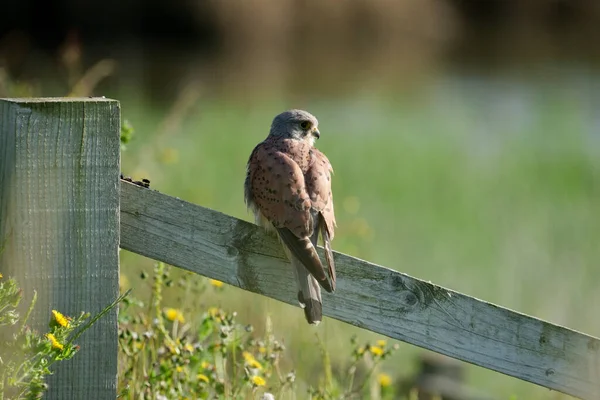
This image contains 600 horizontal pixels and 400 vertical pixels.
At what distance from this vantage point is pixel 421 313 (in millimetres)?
2373

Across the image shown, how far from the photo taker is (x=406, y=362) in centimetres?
575

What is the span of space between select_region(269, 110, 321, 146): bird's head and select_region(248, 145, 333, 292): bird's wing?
37 centimetres

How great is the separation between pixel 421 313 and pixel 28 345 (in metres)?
1.00

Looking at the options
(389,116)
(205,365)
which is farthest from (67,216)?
(389,116)

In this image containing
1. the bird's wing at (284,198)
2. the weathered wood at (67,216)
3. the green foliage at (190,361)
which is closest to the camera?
the weathered wood at (67,216)

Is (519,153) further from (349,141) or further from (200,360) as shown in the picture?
(200,360)

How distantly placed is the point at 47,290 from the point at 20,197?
23 centimetres

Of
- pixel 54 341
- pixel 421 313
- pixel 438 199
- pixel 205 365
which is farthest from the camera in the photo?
pixel 438 199

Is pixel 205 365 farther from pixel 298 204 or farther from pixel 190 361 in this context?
pixel 298 204

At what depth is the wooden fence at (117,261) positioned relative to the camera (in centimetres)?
207

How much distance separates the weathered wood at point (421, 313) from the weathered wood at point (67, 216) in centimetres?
27

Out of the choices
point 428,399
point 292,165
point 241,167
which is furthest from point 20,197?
point 241,167

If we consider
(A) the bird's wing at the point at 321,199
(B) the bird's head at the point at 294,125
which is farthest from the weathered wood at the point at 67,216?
(B) the bird's head at the point at 294,125

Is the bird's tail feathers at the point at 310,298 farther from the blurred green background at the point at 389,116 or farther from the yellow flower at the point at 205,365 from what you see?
the blurred green background at the point at 389,116
